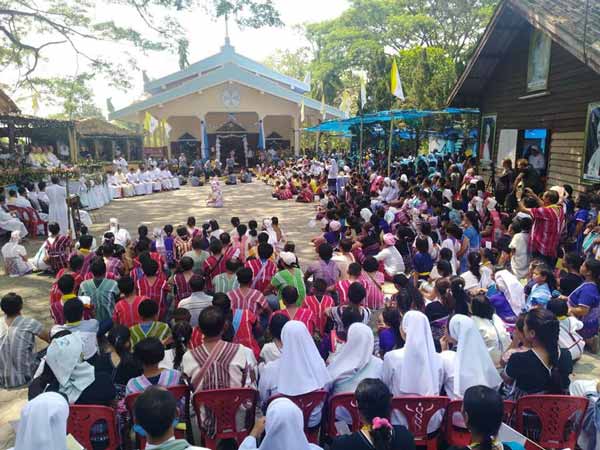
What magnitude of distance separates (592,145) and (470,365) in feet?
22.1

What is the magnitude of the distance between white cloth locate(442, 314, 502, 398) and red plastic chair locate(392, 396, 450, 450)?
254mm

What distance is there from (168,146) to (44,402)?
2625 cm

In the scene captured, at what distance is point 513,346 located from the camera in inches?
159

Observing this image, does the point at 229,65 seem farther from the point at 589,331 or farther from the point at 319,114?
the point at 589,331

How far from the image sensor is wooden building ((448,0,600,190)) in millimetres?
7992

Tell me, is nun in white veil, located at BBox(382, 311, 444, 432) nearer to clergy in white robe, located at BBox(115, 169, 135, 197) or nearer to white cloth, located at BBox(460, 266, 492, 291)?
white cloth, located at BBox(460, 266, 492, 291)

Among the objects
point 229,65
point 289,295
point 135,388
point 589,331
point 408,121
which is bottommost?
point 589,331

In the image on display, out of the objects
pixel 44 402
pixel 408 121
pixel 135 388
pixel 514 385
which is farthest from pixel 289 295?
pixel 408 121

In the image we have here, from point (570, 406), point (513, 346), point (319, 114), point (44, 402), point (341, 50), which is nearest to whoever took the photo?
point (44, 402)

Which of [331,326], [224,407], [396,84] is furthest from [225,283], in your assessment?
[396,84]

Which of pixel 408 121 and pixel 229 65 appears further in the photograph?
pixel 229 65

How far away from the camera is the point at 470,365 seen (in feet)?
10.5

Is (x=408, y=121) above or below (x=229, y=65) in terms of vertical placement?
below

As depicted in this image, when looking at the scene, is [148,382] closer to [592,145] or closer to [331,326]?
[331,326]
